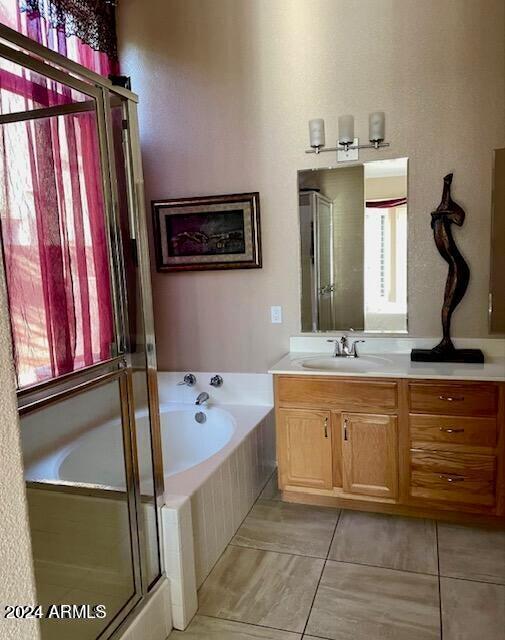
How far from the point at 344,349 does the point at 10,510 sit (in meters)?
2.38

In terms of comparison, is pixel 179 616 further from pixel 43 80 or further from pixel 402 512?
pixel 43 80

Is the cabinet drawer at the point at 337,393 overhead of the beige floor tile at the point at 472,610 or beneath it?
overhead

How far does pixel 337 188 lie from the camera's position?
9.27 ft

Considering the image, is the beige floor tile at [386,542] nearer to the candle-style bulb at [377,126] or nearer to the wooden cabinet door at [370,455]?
the wooden cabinet door at [370,455]

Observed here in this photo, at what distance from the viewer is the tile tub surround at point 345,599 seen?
1.75 meters

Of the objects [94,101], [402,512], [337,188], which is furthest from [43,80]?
[402,512]

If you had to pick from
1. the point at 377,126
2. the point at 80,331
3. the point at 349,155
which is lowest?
the point at 80,331

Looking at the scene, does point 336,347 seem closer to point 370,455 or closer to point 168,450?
point 370,455

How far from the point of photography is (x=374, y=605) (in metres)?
1.87

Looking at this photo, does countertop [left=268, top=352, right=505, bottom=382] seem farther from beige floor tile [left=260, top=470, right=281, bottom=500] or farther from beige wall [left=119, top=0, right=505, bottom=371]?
beige floor tile [left=260, top=470, right=281, bottom=500]

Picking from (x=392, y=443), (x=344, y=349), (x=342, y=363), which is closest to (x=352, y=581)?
(x=392, y=443)

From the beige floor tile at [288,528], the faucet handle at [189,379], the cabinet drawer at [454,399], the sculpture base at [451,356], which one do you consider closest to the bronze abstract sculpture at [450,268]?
the sculpture base at [451,356]

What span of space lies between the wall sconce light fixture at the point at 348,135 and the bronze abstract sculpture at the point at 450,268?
1.44 ft

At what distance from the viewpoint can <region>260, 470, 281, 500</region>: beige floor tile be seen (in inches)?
108
